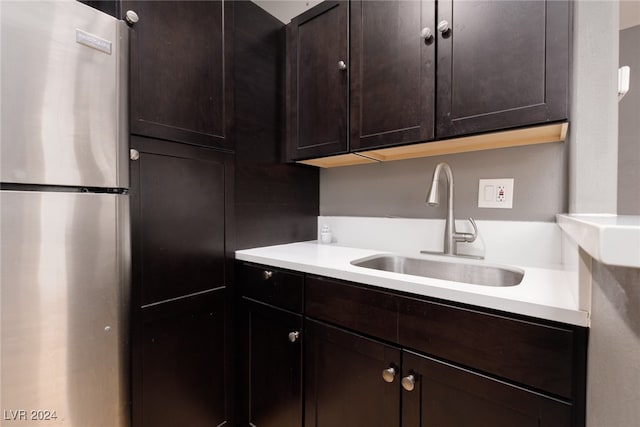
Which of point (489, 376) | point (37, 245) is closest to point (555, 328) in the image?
point (489, 376)

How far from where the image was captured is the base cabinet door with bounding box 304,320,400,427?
861 mm

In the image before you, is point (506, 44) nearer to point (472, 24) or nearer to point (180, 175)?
point (472, 24)

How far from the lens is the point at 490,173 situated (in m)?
1.20

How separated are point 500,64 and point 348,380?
3.71 feet

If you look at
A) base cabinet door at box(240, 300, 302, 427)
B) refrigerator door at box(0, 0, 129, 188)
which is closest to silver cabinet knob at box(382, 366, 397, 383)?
base cabinet door at box(240, 300, 302, 427)

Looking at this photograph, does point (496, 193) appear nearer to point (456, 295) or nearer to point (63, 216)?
point (456, 295)

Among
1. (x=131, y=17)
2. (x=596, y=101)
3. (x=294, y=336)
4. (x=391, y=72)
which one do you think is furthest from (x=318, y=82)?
(x=294, y=336)

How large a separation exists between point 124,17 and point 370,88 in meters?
0.91

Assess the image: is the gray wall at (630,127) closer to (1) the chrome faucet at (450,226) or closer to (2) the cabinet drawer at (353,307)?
(1) the chrome faucet at (450,226)

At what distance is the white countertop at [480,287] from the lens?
2.08 ft

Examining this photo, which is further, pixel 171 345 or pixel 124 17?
pixel 171 345

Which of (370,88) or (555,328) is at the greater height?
(370,88)

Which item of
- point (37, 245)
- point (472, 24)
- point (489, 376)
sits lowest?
point (489, 376)

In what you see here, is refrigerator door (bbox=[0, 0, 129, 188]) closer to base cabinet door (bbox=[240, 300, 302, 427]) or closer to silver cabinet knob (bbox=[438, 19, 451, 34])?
base cabinet door (bbox=[240, 300, 302, 427])
